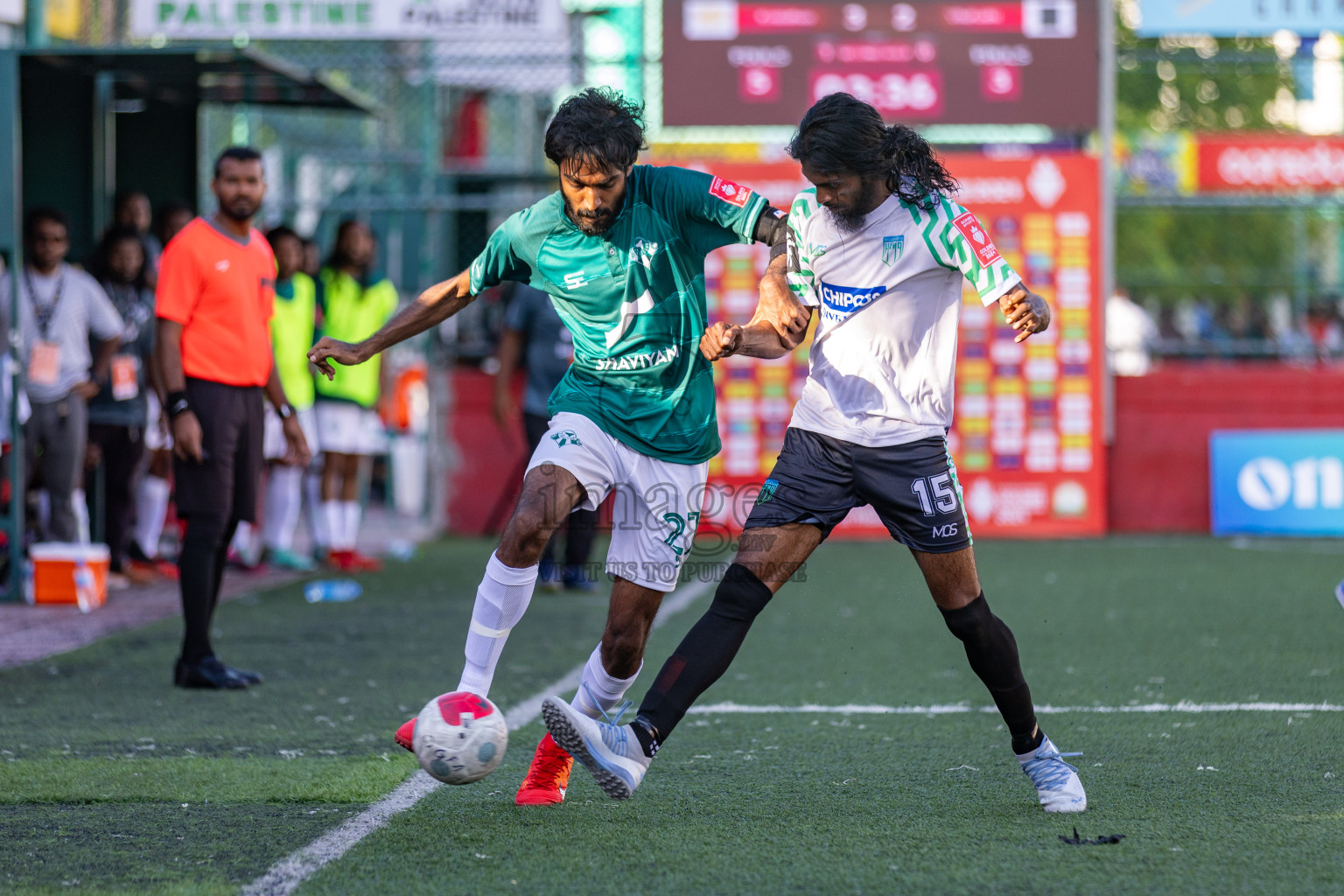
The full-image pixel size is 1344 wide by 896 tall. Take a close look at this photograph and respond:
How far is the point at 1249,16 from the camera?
1298 centimetres

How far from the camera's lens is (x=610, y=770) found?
4211 mm

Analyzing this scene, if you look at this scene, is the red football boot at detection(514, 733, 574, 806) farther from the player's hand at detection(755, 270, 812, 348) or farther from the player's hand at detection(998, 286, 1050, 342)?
the player's hand at detection(998, 286, 1050, 342)

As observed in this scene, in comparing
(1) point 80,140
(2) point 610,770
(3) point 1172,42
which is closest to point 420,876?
(2) point 610,770

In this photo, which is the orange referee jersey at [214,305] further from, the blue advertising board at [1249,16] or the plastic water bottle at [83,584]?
the blue advertising board at [1249,16]

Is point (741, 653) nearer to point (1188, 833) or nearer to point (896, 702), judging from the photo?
point (896, 702)

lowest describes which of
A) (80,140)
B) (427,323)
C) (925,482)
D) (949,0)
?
(925,482)

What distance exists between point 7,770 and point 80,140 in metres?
7.23

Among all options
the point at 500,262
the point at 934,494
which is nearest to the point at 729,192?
the point at 500,262

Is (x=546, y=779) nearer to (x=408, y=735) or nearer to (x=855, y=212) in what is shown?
(x=408, y=735)

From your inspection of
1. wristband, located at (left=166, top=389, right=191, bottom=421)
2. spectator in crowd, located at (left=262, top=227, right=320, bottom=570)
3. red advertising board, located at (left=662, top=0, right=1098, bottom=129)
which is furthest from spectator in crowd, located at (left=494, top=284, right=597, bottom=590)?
wristband, located at (left=166, top=389, right=191, bottom=421)

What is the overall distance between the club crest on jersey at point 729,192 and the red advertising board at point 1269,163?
2158cm

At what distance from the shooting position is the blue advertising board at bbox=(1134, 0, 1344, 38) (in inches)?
510

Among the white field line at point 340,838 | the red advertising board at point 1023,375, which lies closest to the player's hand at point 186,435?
the white field line at point 340,838

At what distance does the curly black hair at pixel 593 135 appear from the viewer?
4.39 m
